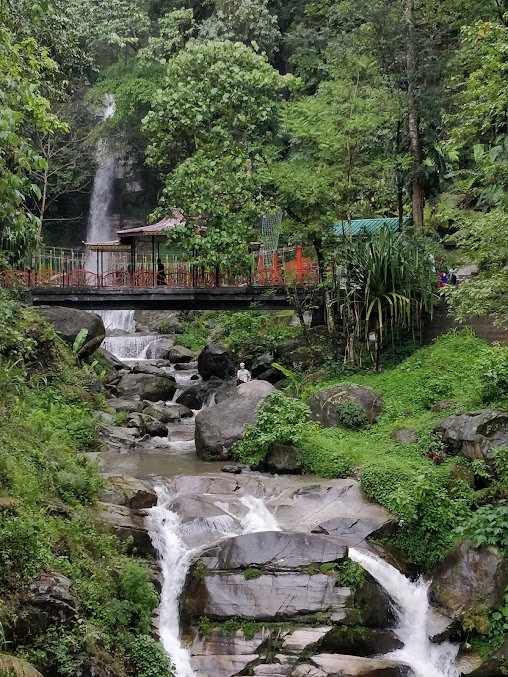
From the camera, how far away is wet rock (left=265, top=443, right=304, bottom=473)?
42.7 feet

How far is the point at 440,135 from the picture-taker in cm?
2186

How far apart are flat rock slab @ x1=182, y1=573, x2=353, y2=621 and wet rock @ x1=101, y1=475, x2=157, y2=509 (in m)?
2.11

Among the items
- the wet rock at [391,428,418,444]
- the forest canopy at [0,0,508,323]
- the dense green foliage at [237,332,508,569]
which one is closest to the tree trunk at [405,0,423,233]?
the forest canopy at [0,0,508,323]

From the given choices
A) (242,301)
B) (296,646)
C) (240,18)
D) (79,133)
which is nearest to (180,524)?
(296,646)

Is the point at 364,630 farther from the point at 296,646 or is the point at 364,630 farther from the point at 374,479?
the point at 374,479

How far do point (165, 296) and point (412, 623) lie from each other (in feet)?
41.8

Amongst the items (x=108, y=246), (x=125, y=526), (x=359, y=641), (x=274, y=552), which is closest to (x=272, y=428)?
(x=274, y=552)

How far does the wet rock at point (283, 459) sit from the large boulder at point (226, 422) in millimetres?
1104

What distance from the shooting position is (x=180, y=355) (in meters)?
26.7

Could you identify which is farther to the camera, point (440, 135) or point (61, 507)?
point (440, 135)

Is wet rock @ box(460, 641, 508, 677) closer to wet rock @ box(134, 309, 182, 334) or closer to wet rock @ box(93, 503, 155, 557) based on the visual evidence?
wet rock @ box(93, 503, 155, 557)

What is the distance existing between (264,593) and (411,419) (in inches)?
238

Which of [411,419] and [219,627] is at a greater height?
[411,419]

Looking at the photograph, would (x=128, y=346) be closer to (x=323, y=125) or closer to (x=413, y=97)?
(x=323, y=125)
